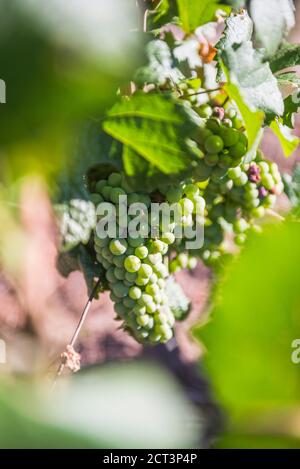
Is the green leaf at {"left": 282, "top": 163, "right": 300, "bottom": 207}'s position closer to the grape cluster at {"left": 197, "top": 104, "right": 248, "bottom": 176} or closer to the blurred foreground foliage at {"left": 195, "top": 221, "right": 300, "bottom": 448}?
the grape cluster at {"left": 197, "top": 104, "right": 248, "bottom": 176}

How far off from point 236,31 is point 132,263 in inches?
10.7

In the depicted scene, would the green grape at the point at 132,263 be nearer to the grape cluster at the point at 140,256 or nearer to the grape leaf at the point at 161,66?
the grape cluster at the point at 140,256

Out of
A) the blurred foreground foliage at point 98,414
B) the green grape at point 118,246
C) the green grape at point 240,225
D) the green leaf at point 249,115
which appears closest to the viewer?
the blurred foreground foliage at point 98,414

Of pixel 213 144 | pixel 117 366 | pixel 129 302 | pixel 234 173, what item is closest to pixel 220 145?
pixel 213 144

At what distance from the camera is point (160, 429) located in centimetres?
13

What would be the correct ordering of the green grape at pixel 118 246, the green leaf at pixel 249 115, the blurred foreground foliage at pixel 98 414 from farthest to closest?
1. the green grape at pixel 118 246
2. the green leaf at pixel 249 115
3. the blurred foreground foliage at pixel 98 414

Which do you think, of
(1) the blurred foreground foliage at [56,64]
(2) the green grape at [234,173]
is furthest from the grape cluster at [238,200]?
(1) the blurred foreground foliage at [56,64]

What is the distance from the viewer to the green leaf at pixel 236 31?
70cm

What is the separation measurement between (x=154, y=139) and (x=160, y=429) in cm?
59

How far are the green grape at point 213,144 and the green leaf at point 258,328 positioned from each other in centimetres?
57

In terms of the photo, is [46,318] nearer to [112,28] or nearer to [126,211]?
[126,211]

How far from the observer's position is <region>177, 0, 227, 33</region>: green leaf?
2.51ft

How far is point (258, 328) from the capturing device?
13cm
